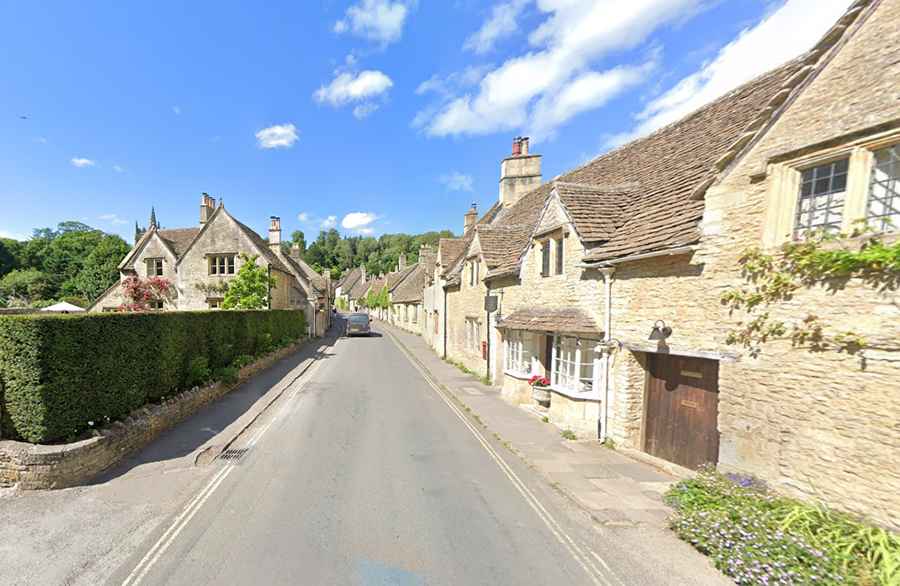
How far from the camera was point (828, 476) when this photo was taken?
4637 millimetres

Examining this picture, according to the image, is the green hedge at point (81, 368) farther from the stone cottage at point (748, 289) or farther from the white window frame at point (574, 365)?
the white window frame at point (574, 365)

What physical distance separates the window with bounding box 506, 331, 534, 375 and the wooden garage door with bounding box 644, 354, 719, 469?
4.42 m

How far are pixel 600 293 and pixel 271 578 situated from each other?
8.17 metres

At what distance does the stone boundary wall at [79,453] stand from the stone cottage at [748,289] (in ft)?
32.2

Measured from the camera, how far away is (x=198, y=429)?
894cm

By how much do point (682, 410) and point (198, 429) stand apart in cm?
1163

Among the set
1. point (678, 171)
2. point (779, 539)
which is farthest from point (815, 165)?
point (779, 539)

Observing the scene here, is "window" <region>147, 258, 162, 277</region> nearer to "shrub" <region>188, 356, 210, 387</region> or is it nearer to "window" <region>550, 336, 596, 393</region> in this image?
"shrub" <region>188, 356, 210, 387</region>

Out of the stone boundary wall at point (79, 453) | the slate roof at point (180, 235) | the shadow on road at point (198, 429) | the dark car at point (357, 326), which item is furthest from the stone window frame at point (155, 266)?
the stone boundary wall at point (79, 453)

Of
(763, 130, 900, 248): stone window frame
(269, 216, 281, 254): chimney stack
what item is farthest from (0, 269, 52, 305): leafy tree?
(763, 130, 900, 248): stone window frame

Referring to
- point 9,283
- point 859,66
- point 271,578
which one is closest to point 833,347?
point 859,66

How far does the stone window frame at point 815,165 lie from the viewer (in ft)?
14.8

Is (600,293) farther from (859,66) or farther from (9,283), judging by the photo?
(9,283)

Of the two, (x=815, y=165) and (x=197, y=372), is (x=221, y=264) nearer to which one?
(x=197, y=372)
